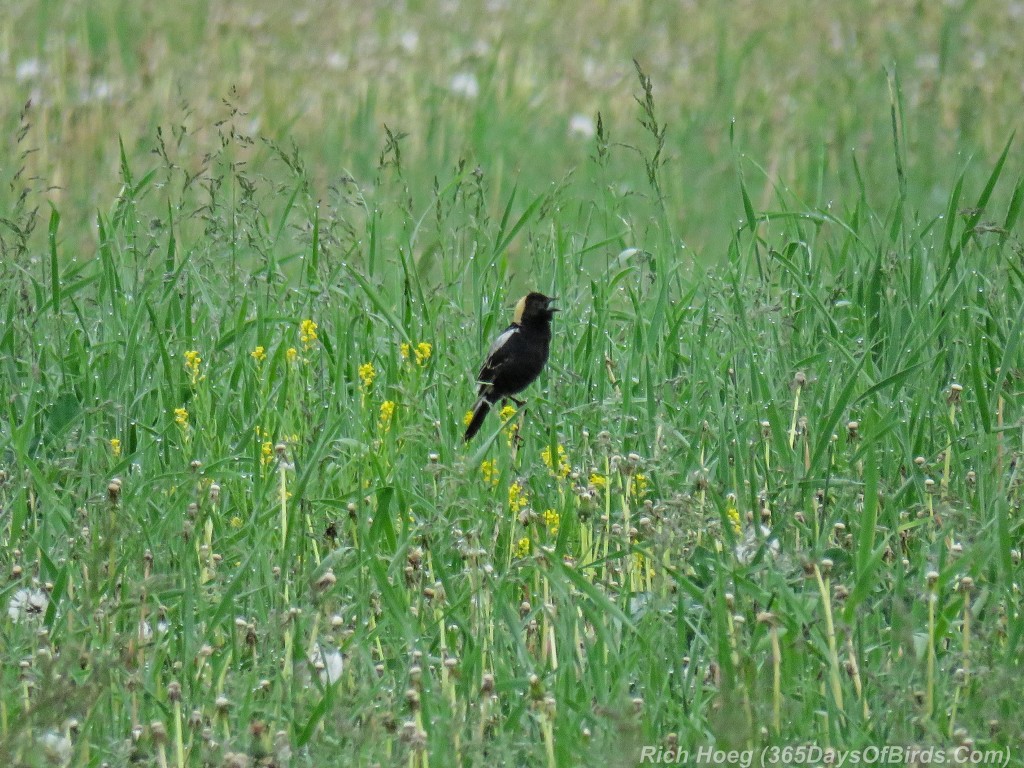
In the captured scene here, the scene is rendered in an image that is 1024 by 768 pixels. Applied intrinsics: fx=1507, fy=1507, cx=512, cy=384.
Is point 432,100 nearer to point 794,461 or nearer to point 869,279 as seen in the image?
point 869,279

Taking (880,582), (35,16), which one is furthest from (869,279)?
(35,16)

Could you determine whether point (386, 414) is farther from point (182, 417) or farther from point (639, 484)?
point (639, 484)

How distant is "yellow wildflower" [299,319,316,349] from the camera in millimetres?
4234

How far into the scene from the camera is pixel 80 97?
8766 mm

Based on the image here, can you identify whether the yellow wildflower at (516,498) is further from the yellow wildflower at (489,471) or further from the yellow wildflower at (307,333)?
the yellow wildflower at (307,333)

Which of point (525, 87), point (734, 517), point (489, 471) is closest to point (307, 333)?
point (489, 471)

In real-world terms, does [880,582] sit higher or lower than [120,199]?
lower

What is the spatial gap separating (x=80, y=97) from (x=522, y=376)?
16.5 feet

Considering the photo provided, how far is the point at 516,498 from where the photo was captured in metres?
3.60

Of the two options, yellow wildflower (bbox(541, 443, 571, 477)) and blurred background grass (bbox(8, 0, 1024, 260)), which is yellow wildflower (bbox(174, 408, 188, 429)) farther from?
blurred background grass (bbox(8, 0, 1024, 260))

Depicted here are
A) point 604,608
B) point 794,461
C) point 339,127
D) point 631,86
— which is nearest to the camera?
point 604,608

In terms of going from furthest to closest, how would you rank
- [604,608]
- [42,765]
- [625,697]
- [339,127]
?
[339,127]
[604,608]
[625,697]
[42,765]

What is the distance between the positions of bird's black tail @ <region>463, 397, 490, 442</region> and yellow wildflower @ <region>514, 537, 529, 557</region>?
1114 millimetres

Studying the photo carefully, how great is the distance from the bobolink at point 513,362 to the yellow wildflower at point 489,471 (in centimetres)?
58
